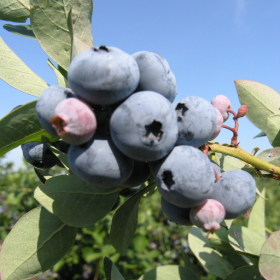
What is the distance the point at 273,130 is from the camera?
130cm

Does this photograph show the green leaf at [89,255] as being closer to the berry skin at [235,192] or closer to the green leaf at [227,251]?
the green leaf at [227,251]

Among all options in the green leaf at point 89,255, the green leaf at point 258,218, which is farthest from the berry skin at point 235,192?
the green leaf at point 89,255

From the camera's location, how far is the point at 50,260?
124 cm

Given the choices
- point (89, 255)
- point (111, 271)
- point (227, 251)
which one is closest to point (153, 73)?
point (111, 271)

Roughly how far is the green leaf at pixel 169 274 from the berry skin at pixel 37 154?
1.03m

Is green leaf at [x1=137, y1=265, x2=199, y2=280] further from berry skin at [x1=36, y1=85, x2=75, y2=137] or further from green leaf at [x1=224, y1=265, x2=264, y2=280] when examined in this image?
berry skin at [x1=36, y1=85, x2=75, y2=137]

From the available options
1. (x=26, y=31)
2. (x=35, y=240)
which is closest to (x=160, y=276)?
(x=35, y=240)

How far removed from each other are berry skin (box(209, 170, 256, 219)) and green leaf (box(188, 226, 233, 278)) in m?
1.05

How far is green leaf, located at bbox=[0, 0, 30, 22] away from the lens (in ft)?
4.66

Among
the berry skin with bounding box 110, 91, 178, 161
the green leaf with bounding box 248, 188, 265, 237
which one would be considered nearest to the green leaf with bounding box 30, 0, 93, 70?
the berry skin with bounding box 110, 91, 178, 161

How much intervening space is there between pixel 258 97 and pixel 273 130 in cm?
29

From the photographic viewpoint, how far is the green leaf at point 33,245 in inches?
46.1

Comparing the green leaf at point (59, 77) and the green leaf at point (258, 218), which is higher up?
the green leaf at point (59, 77)

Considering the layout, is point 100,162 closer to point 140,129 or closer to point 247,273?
point 140,129
